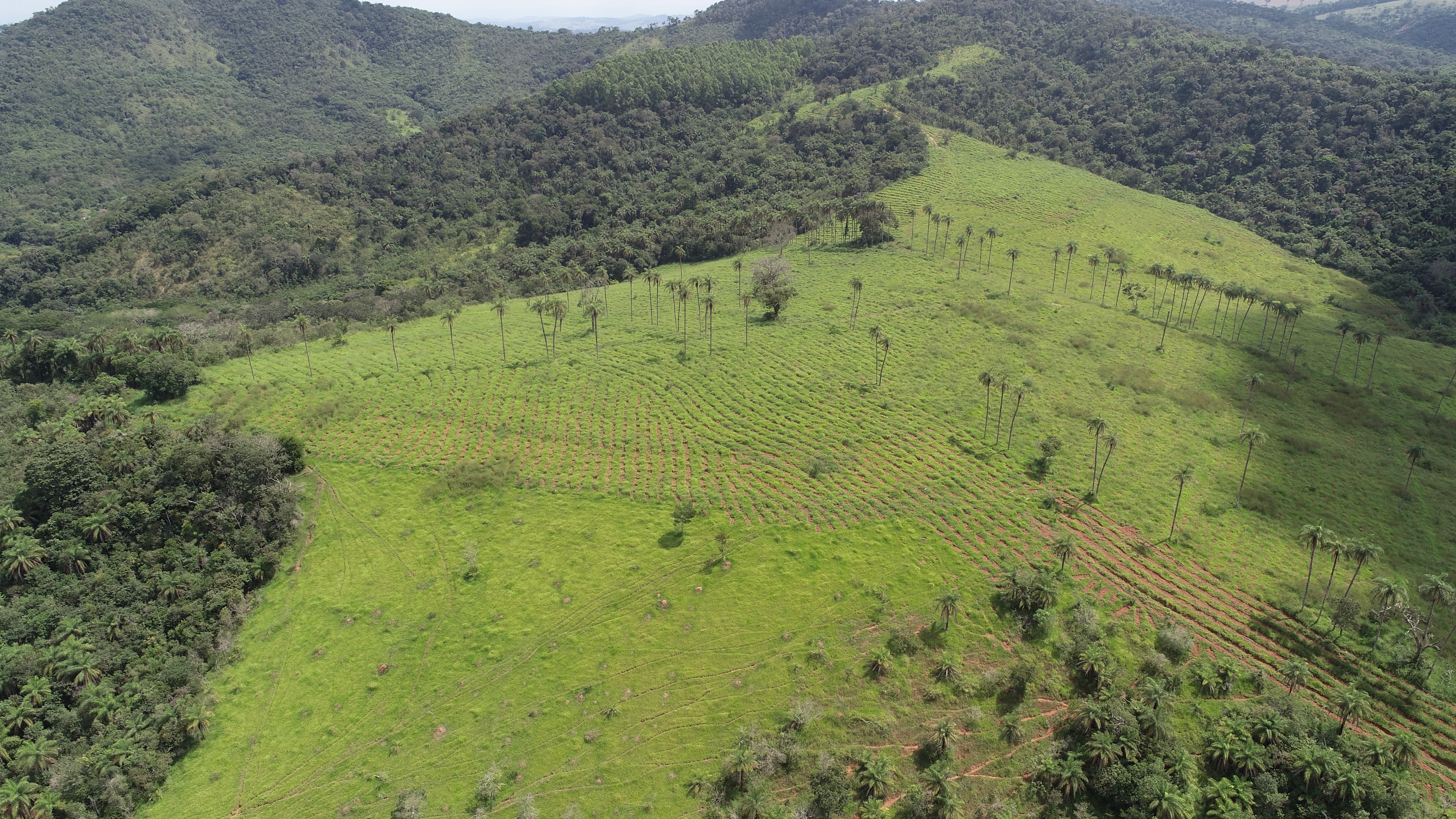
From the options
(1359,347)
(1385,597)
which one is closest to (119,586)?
(1385,597)

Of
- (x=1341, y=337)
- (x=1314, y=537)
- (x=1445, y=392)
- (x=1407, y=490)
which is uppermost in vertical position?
(x=1314, y=537)

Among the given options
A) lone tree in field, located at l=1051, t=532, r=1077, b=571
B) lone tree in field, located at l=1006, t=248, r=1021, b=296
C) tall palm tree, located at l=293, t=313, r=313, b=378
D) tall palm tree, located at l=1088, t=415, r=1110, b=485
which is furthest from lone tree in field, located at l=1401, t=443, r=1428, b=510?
tall palm tree, located at l=293, t=313, r=313, b=378

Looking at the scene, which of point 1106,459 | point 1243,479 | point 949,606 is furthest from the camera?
point 1106,459

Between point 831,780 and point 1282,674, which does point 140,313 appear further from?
A: point 1282,674

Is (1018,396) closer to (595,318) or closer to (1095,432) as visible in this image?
(1095,432)

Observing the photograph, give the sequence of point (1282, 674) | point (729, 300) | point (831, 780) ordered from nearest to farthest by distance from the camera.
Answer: point (831, 780) → point (1282, 674) → point (729, 300)

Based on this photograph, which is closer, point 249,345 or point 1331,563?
point 1331,563

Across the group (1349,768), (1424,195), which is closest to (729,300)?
(1349,768)
